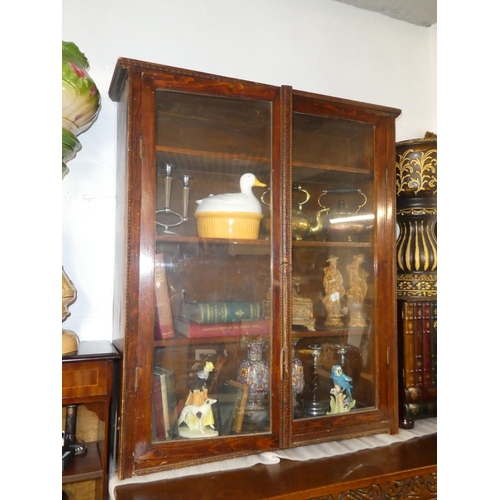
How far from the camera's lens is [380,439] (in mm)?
1446

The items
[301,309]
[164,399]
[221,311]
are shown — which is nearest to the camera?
[164,399]

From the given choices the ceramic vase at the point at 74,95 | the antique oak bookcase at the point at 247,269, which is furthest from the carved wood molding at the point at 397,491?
the ceramic vase at the point at 74,95

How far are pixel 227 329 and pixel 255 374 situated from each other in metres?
0.16

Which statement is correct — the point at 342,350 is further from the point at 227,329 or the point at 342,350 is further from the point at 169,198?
the point at 169,198

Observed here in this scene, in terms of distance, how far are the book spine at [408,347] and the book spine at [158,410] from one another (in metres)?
0.86

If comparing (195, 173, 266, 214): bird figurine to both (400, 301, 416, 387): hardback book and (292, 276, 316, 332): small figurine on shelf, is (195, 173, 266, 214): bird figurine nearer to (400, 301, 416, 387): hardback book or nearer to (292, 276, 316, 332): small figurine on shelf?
(292, 276, 316, 332): small figurine on shelf

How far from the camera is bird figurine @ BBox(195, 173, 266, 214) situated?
137cm

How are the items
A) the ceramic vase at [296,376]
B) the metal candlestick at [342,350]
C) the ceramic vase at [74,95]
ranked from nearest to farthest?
the ceramic vase at [74,95] < the ceramic vase at [296,376] < the metal candlestick at [342,350]

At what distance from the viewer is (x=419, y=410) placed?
5.16 feet

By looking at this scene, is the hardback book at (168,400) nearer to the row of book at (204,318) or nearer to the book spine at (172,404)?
the book spine at (172,404)

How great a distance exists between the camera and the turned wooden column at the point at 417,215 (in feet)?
5.42

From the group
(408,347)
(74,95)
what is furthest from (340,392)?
(74,95)
